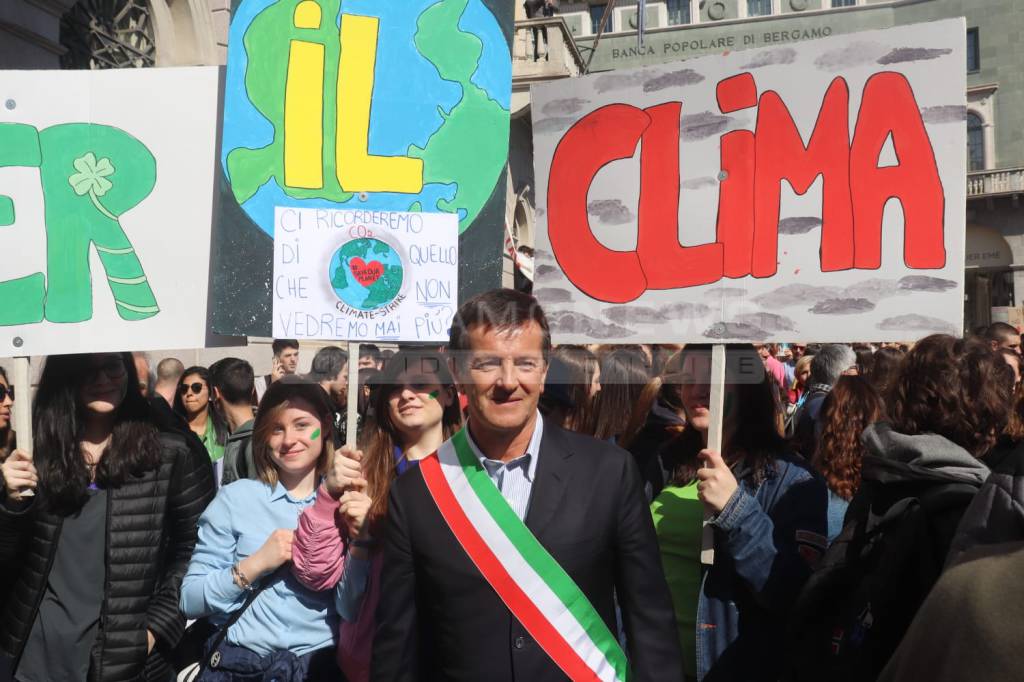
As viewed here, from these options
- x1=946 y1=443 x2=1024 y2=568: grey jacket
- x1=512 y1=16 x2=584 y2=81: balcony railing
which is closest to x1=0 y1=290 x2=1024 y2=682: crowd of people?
x1=946 y1=443 x2=1024 y2=568: grey jacket

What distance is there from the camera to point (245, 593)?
2727 mm

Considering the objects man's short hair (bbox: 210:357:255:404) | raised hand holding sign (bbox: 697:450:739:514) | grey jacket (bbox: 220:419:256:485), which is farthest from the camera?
man's short hair (bbox: 210:357:255:404)

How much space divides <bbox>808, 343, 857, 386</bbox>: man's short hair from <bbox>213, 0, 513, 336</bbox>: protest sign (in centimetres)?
262

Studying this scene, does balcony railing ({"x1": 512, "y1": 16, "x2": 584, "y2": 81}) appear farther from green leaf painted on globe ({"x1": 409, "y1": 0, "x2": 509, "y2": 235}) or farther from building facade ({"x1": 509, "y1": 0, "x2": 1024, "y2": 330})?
green leaf painted on globe ({"x1": 409, "y1": 0, "x2": 509, "y2": 235})

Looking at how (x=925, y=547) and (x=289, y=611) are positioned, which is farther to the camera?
(x=289, y=611)

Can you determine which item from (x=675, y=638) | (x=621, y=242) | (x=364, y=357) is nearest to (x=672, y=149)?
(x=621, y=242)

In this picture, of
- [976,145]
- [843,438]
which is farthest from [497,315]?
[976,145]

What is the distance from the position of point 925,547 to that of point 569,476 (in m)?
0.85

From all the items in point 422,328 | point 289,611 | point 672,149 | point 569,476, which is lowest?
point 289,611

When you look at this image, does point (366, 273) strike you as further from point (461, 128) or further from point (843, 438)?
point (843, 438)

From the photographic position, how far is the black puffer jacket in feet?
9.60

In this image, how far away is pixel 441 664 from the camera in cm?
204

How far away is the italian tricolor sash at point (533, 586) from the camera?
1.99 m

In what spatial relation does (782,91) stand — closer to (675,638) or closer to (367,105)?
(367,105)
